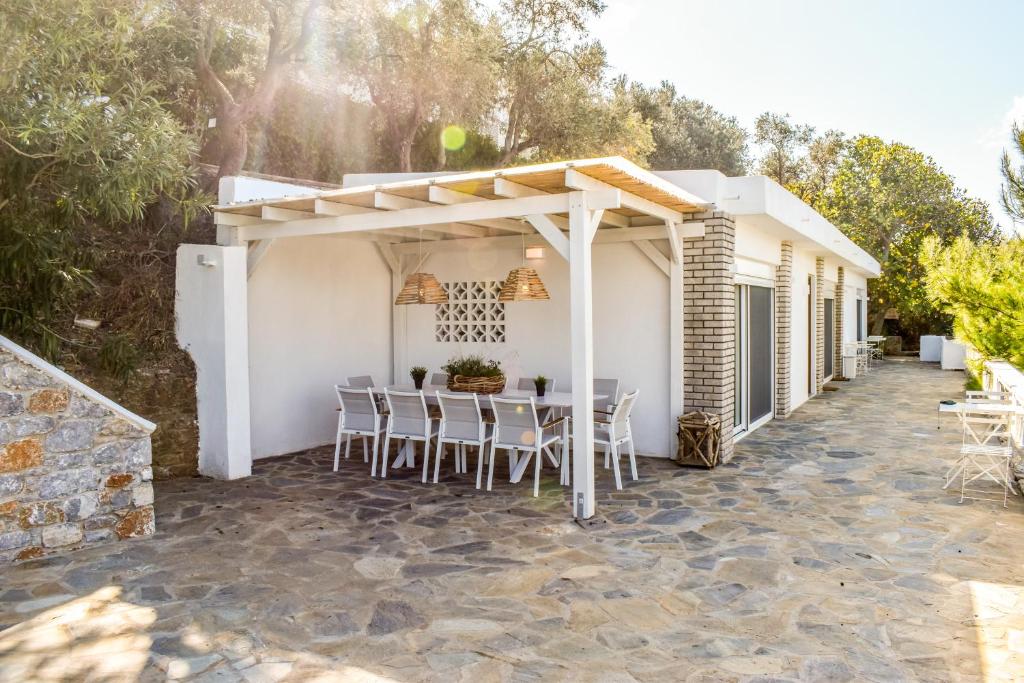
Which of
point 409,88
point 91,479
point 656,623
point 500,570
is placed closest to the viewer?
point 656,623

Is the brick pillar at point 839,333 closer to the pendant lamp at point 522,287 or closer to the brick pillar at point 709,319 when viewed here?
the brick pillar at point 709,319

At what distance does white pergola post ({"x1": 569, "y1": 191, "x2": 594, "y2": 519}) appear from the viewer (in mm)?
5383

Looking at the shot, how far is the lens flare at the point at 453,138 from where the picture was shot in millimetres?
15438

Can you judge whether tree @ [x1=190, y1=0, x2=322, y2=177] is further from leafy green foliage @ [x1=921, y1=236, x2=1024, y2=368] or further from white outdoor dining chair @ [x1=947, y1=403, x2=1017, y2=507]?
leafy green foliage @ [x1=921, y1=236, x2=1024, y2=368]

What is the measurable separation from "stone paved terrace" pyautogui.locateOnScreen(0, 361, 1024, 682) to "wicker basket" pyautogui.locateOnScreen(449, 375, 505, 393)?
3.06 ft

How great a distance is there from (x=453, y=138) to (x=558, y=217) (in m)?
9.15

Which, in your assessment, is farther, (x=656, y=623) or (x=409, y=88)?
(x=409, y=88)

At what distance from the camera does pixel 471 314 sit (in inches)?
348

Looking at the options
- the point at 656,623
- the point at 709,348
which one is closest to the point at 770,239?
the point at 709,348

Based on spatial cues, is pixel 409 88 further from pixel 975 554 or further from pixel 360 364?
pixel 975 554

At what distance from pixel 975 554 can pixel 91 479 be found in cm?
581

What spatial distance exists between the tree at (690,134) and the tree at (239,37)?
599 inches

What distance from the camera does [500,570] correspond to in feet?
14.4

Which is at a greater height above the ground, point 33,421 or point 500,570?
point 33,421
